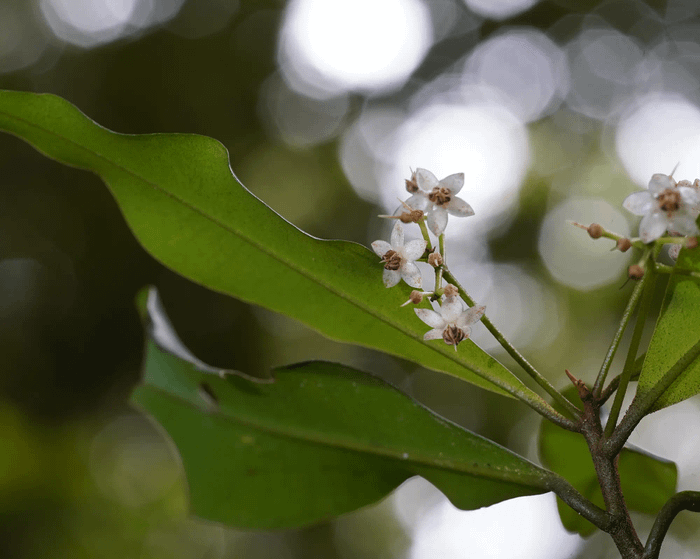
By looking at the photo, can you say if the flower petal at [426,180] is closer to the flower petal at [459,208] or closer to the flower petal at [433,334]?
the flower petal at [459,208]

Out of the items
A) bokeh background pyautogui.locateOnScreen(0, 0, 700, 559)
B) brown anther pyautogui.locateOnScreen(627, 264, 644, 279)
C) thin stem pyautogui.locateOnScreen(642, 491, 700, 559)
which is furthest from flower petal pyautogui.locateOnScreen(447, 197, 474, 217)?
bokeh background pyautogui.locateOnScreen(0, 0, 700, 559)

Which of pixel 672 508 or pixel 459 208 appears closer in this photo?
pixel 672 508

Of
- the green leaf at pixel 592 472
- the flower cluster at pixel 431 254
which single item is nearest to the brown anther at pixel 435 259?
the flower cluster at pixel 431 254

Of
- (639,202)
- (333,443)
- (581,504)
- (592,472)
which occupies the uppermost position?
(639,202)

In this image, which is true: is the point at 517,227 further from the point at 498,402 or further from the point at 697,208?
the point at 697,208

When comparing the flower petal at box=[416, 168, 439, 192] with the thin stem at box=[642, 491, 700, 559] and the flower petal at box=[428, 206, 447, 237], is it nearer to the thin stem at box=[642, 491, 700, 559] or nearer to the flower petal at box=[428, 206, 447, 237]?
the flower petal at box=[428, 206, 447, 237]

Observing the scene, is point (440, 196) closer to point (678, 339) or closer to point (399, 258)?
point (399, 258)

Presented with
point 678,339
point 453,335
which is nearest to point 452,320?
point 453,335

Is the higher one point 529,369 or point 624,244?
point 624,244

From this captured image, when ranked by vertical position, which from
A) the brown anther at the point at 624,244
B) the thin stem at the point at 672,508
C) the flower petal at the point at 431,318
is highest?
the brown anther at the point at 624,244

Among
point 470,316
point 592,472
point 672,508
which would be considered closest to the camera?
point 672,508
